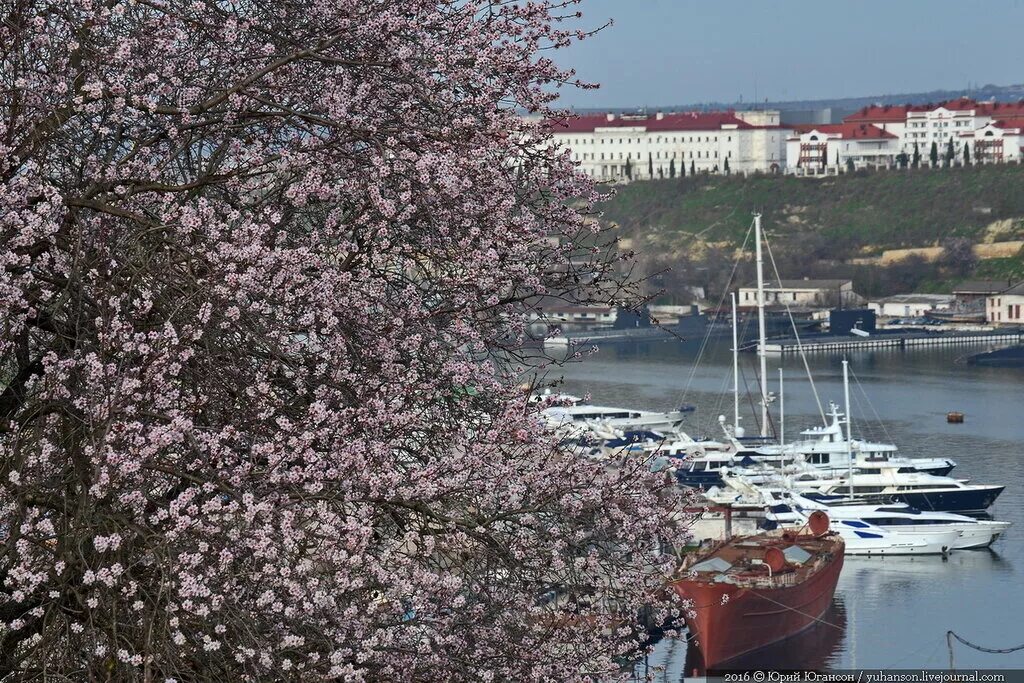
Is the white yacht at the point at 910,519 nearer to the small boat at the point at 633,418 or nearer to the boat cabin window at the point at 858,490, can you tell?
the boat cabin window at the point at 858,490

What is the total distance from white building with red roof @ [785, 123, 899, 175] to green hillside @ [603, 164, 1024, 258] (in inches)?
302

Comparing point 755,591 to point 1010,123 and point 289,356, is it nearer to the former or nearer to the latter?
point 289,356

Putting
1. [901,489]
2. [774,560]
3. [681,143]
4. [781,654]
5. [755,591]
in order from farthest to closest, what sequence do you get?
[681,143] → [901,489] → [774,560] → [781,654] → [755,591]

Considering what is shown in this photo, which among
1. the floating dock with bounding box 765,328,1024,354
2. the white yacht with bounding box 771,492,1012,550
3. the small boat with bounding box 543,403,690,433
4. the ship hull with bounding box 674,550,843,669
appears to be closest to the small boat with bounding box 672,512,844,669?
the ship hull with bounding box 674,550,843,669

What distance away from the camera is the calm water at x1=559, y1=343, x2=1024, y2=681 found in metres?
17.9

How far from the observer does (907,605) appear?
20.3 meters

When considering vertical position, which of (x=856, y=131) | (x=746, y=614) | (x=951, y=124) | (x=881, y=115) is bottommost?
(x=746, y=614)

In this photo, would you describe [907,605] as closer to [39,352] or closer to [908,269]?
[39,352]

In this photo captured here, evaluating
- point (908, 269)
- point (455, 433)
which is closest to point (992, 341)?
point (908, 269)

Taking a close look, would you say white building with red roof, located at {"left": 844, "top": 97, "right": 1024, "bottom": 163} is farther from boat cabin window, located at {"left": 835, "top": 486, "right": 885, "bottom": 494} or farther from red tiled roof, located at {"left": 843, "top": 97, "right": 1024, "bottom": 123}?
boat cabin window, located at {"left": 835, "top": 486, "right": 885, "bottom": 494}

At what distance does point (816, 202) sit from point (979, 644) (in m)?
65.5

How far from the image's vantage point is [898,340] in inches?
2213

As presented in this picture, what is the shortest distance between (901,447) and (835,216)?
4850cm

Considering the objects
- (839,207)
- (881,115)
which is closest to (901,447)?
(839,207)
